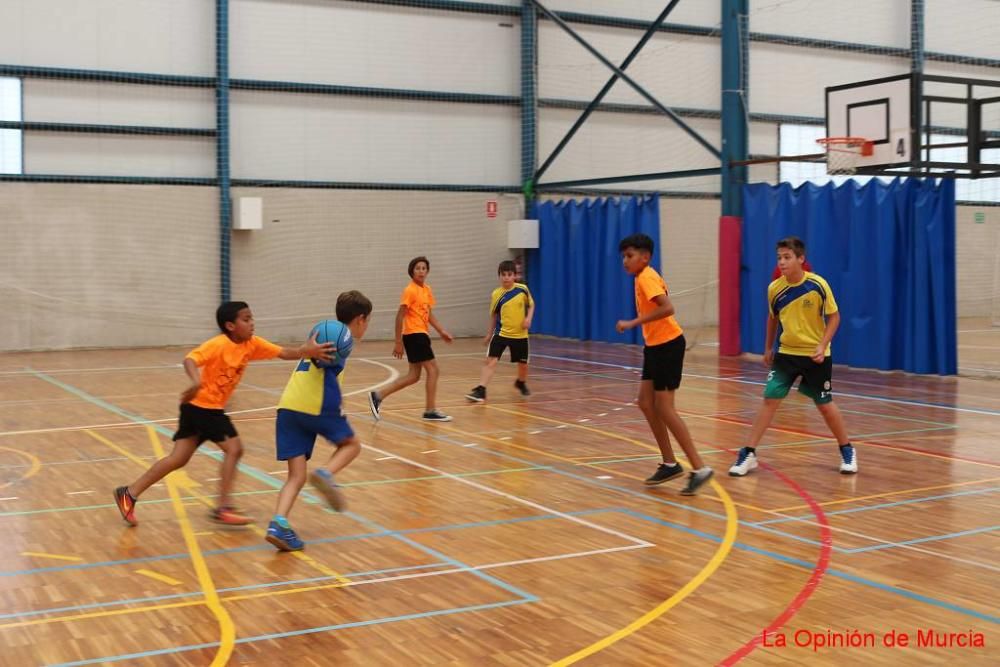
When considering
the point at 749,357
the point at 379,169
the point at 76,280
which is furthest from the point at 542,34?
the point at 76,280

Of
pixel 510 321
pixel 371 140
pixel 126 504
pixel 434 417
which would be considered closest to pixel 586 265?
pixel 371 140

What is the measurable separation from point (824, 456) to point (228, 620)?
19.9 feet

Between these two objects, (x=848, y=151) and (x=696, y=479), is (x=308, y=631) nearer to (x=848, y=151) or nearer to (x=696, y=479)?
(x=696, y=479)

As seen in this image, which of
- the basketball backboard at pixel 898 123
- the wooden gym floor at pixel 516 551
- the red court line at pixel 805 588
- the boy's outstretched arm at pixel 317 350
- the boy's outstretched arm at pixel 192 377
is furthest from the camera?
the basketball backboard at pixel 898 123

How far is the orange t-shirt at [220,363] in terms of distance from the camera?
6.98 meters

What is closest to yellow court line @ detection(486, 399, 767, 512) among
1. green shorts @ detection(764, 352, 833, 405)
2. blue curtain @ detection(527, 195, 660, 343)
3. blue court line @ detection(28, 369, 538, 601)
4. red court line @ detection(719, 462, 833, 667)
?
red court line @ detection(719, 462, 833, 667)

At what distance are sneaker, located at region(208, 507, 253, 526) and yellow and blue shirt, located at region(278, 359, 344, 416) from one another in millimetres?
957

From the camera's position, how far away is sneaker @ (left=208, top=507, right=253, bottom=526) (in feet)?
23.5

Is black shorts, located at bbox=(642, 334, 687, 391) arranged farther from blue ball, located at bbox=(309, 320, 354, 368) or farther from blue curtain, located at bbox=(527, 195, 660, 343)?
blue curtain, located at bbox=(527, 195, 660, 343)

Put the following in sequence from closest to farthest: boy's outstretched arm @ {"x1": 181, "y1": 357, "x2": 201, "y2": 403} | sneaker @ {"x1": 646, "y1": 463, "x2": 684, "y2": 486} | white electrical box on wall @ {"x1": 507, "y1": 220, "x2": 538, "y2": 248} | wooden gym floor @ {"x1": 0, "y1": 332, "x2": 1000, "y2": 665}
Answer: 1. wooden gym floor @ {"x1": 0, "y1": 332, "x2": 1000, "y2": 665}
2. boy's outstretched arm @ {"x1": 181, "y1": 357, "x2": 201, "y2": 403}
3. sneaker @ {"x1": 646, "y1": 463, "x2": 684, "y2": 486}
4. white electrical box on wall @ {"x1": 507, "y1": 220, "x2": 538, "y2": 248}

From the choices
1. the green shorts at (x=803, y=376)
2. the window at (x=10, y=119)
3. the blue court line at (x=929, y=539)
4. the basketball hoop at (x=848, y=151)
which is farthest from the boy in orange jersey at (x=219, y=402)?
the window at (x=10, y=119)

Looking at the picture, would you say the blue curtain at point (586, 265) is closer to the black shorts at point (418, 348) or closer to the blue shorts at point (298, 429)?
the black shorts at point (418, 348)

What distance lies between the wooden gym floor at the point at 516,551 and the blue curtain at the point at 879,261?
4691mm

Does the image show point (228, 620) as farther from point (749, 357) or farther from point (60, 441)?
point (749, 357)
